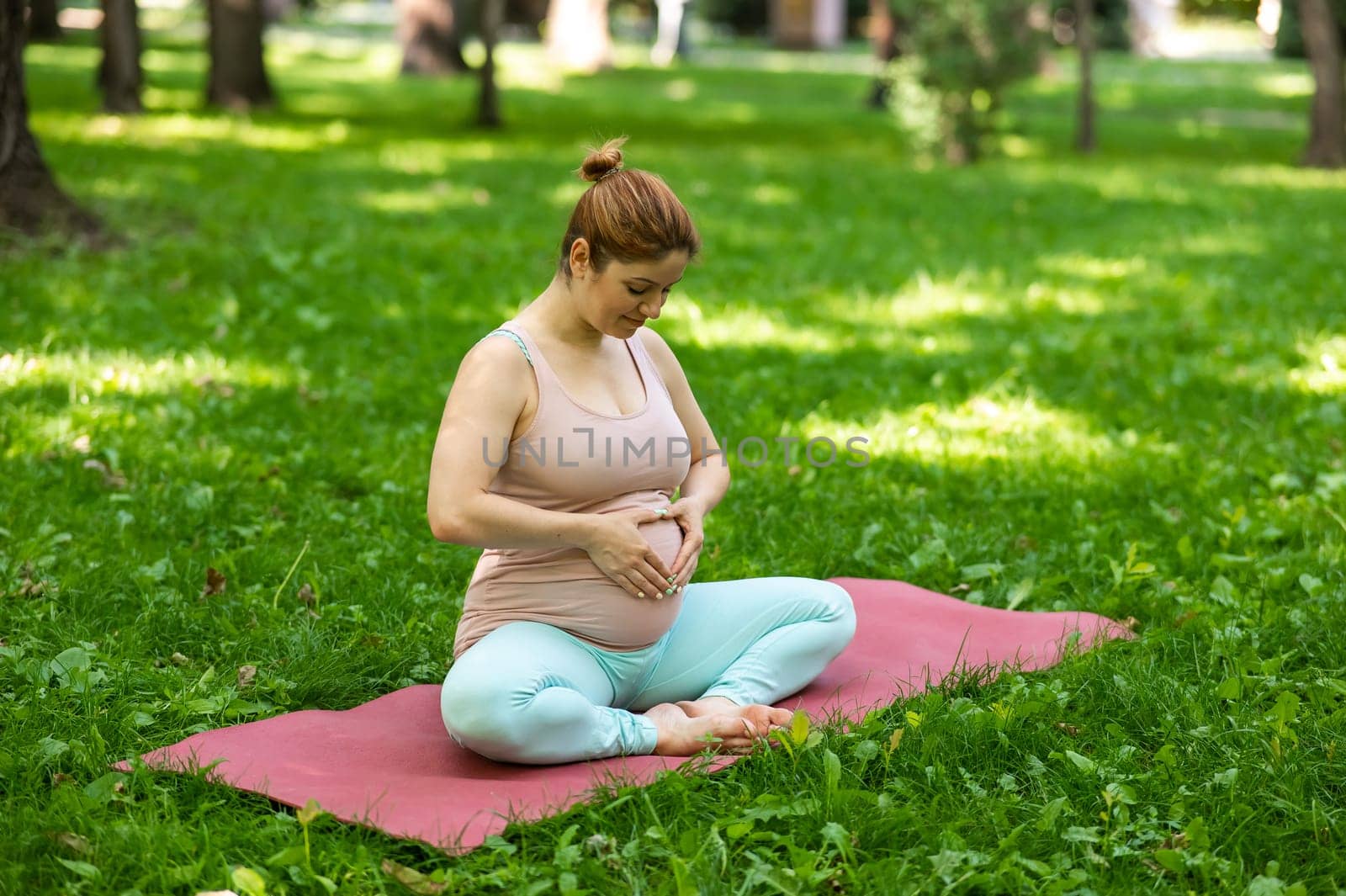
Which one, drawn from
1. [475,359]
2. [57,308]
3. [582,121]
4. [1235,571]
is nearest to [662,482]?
[475,359]

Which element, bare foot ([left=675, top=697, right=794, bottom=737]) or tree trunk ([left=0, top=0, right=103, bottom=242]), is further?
tree trunk ([left=0, top=0, right=103, bottom=242])

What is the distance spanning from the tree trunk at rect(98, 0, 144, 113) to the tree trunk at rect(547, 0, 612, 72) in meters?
15.9

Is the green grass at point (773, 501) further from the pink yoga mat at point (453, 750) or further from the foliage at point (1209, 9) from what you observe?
the foliage at point (1209, 9)

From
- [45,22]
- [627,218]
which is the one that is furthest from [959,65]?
[45,22]

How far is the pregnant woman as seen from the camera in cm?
299

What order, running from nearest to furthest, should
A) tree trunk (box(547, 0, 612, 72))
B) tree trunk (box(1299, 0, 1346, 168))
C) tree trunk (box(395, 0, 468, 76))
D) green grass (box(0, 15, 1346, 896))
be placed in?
green grass (box(0, 15, 1346, 896)) → tree trunk (box(1299, 0, 1346, 168)) → tree trunk (box(395, 0, 468, 76)) → tree trunk (box(547, 0, 612, 72))

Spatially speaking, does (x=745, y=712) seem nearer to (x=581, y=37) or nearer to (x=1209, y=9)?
(x=581, y=37)

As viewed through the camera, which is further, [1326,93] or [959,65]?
[1326,93]

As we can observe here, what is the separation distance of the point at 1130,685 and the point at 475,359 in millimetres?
1843

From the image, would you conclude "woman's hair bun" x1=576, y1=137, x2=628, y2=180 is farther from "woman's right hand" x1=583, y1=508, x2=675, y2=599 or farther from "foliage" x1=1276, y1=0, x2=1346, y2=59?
"foliage" x1=1276, y1=0, x2=1346, y2=59

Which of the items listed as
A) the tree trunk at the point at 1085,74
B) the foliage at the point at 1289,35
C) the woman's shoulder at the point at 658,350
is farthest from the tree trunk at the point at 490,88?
the foliage at the point at 1289,35

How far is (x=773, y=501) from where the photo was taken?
5.14 meters

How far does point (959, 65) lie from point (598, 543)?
40.5 ft

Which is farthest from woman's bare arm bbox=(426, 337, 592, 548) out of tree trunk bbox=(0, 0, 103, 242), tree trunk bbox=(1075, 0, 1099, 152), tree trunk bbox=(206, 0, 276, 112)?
tree trunk bbox=(1075, 0, 1099, 152)
